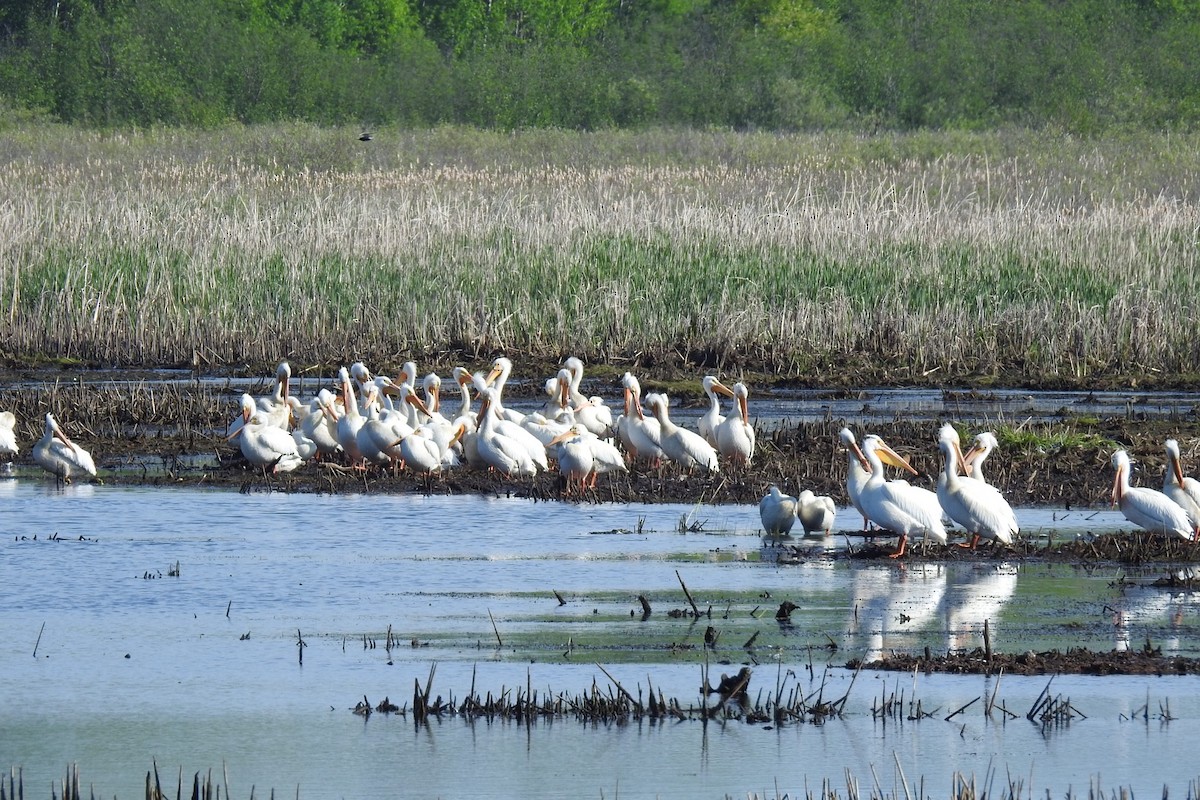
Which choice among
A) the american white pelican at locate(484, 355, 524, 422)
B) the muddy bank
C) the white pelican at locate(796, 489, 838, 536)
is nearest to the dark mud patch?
the white pelican at locate(796, 489, 838, 536)

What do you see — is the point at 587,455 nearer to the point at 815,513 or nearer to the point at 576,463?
the point at 576,463

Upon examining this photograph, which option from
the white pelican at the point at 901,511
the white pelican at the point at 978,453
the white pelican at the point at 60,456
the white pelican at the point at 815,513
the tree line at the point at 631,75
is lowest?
the white pelican at the point at 60,456

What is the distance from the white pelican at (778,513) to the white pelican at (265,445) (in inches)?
162

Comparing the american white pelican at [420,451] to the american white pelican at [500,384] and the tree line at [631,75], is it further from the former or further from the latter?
the tree line at [631,75]

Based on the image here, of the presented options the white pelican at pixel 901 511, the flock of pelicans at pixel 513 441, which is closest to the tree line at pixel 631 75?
the flock of pelicans at pixel 513 441

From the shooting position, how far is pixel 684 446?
13.8m

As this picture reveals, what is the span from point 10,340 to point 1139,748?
50.9 feet

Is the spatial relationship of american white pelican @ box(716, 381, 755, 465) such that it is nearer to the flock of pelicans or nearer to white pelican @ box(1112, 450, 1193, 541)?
the flock of pelicans

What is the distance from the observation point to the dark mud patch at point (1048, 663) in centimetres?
802

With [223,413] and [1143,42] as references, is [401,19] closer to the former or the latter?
[1143,42]

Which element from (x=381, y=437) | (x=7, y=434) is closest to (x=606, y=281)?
(x=381, y=437)

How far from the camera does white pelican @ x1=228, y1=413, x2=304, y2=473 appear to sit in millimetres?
14062

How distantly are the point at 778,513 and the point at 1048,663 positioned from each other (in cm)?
346

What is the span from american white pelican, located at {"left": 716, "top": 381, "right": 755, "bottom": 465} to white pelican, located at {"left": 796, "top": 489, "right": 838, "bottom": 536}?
7.52 feet
